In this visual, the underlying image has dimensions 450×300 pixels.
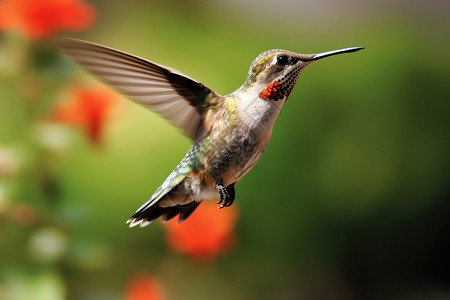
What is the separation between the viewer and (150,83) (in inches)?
11.3

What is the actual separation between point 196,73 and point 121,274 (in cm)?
53

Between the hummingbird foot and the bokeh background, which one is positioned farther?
the bokeh background

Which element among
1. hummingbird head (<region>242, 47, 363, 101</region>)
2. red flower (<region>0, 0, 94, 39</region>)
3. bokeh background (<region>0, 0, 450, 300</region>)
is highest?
red flower (<region>0, 0, 94, 39</region>)

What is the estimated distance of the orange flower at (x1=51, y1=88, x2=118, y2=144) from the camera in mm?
736

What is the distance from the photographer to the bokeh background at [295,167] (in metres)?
1.19

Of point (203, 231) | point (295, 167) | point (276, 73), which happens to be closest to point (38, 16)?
point (203, 231)

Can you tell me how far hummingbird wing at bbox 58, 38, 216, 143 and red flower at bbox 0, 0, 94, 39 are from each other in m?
0.43

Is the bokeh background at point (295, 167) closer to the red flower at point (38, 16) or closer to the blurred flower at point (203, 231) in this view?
the blurred flower at point (203, 231)

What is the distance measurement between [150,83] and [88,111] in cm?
49

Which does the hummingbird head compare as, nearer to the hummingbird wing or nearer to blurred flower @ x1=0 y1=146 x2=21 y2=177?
the hummingbird wing

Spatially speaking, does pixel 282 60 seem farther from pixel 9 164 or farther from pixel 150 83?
pixel 9 164

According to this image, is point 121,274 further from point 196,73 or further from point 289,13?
point 289,13

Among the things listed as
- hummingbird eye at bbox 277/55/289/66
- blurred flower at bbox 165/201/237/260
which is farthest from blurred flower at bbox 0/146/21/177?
hummingbird eye at bbox 277/55/289/66

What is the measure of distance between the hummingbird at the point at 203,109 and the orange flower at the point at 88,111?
44 cm
